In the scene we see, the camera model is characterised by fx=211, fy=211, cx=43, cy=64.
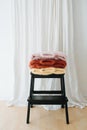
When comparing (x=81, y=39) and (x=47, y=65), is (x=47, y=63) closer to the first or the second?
(x=47, y=65)

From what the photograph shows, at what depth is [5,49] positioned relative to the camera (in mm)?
3035

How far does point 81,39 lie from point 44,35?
0.54 m

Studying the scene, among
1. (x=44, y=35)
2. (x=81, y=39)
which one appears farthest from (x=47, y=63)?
(x=81, y=39)

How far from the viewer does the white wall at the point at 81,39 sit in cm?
290

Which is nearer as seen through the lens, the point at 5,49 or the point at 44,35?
the point at 44,35

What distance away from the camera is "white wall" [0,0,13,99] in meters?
2.96

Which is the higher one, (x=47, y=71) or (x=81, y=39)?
(x=81, y=39)

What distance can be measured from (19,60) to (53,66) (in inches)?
26.0

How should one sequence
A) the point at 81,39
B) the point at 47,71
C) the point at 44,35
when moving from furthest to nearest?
the point at 81,39 < the point at 44,35 < the point at 47,71

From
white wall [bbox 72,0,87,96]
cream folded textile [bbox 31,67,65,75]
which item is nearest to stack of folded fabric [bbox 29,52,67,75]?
cream folded textile [bbox 31,67,65,75]

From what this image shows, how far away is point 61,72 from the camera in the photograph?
8.01 feet

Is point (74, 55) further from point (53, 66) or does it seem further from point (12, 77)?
point (12, 77)

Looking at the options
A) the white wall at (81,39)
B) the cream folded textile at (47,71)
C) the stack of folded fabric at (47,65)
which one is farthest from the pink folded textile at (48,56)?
the white wall at (81,39)

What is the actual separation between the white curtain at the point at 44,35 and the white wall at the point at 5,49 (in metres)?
0.15
